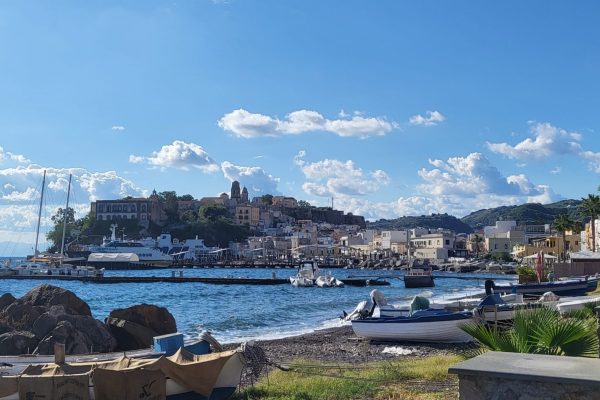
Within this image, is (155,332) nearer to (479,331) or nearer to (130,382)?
(130,382)

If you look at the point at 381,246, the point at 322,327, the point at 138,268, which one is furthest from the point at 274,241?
the point at 322,327

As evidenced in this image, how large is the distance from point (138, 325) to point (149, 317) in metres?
0.57

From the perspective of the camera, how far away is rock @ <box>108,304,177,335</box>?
18.5 meters

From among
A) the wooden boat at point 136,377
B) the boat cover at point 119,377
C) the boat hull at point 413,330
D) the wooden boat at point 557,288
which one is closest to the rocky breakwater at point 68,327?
the wooden boat at point 136,377

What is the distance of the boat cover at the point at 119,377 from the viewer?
9.80m

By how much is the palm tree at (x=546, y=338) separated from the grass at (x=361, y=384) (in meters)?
3.24

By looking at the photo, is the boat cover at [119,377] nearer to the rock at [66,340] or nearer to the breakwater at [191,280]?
the rock at [66,340]

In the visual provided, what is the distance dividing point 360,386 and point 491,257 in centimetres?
14567

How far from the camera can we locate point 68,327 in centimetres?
1606

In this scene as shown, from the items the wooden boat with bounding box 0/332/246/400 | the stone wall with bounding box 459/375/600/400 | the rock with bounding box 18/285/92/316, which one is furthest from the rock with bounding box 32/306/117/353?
the stone wall with bounding box 459/375/600/400

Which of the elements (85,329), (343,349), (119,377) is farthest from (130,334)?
(119,377)

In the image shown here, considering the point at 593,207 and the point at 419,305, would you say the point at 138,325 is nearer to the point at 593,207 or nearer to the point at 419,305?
the point at 419,305

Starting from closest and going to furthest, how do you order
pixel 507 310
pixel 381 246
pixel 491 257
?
pixel 507 310 → pixel 491 257 → pixel 381 246

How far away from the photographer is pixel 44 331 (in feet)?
53.3
